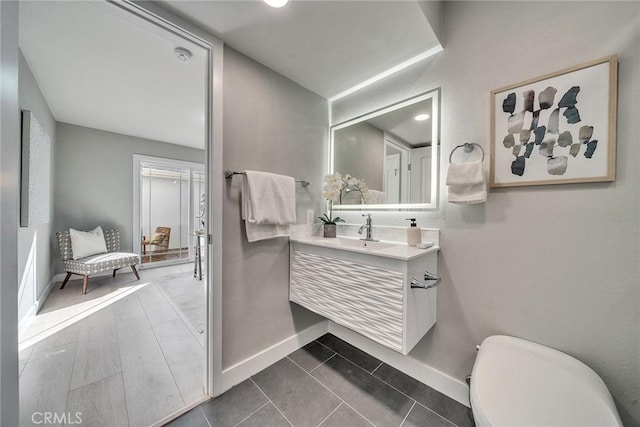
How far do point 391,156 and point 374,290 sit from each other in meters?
1.03

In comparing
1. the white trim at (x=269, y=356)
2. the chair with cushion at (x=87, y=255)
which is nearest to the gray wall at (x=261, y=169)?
the white trim at (x=269, y=356)

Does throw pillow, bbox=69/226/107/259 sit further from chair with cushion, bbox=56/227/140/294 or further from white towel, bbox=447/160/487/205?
white towel, bbox=447/160/487/205

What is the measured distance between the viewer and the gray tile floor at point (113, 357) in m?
1.26

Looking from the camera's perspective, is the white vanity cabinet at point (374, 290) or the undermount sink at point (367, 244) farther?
the undermount sink at point (367, 244)

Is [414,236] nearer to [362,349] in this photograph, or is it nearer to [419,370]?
[419,370]

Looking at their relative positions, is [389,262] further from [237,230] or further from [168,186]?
[168,186]

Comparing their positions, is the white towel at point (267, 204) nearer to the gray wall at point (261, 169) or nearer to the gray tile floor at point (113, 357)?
the gray wall at point (261, 169)

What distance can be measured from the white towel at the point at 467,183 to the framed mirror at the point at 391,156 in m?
0.17

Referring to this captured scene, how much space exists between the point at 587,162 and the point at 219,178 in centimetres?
181

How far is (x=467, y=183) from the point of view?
1.20 m

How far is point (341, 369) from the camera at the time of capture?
5.17 ft

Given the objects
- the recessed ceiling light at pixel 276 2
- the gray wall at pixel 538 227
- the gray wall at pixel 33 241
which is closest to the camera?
the gray wall at pixel 538 227

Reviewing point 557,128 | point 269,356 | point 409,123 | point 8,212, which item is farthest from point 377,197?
point 8,212

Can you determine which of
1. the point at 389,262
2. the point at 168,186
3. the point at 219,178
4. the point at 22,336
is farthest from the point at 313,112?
the point at 168,186
